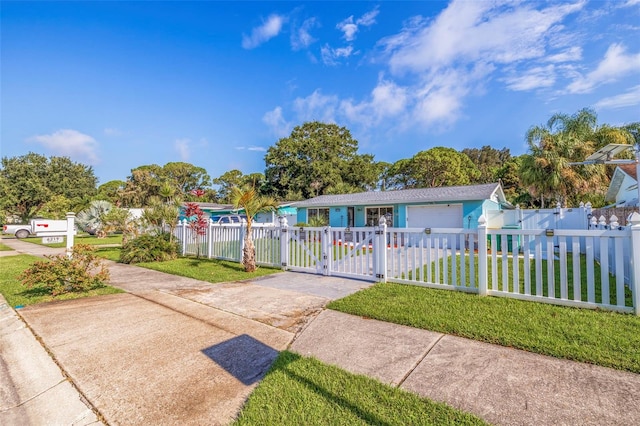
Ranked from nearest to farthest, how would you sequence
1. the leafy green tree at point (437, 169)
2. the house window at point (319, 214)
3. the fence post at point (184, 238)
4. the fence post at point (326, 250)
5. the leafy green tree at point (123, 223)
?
1. the fence post at point (326, 250)
2. the fence post at point (184, 238)
3. the leafy green tree at point (123, 223)
4. the house window at point (319, 214)
5. the leafy green tree at point (437, 169)

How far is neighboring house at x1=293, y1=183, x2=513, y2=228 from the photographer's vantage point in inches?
596

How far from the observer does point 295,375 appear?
2686 millimetres

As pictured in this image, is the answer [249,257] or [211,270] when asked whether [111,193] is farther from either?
[249,257]

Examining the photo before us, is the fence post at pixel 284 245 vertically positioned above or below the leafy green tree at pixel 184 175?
below

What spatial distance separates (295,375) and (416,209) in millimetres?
15709

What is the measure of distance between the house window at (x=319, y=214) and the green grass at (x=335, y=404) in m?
17.9

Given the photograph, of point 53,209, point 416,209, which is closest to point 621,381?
point 416,209

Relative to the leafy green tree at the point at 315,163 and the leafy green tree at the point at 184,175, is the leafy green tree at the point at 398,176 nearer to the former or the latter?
the leafy green tree at the point at 315,163

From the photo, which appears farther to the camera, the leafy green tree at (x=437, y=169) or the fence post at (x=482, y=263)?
the leafy green tree at (x=437, y=169)

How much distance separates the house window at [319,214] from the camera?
2087 cm

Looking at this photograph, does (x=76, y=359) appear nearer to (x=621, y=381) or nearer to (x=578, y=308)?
(x=621, y=381)

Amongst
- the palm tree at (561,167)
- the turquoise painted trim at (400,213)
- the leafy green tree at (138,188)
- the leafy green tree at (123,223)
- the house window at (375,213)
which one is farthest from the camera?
the leafy green tree at (138,188)

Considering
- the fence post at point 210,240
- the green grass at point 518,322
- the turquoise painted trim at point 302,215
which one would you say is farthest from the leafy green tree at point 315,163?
the green grass at point 518,322

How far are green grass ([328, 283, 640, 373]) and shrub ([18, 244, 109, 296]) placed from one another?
5073 mm
